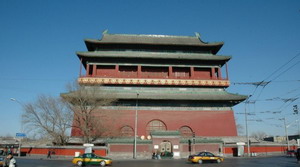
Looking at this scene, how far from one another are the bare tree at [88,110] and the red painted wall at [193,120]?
3.72m

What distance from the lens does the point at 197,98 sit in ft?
108

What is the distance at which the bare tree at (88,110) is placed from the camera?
93.7 feet

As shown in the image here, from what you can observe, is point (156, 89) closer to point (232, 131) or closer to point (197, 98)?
point (197, 98)

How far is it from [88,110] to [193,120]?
47.3 ft

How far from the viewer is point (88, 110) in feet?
100

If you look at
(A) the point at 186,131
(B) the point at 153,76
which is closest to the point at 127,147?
(A) the point at 186,131

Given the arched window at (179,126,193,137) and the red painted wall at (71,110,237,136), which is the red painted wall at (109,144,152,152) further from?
the arched window at (179,126,193,137)

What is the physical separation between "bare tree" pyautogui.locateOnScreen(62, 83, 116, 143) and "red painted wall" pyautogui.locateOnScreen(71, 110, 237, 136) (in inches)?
146

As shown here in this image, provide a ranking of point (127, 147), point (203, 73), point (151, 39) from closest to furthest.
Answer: point (127, 147) < point (203, 73) < point (151, 39)

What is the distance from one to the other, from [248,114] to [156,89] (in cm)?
1406

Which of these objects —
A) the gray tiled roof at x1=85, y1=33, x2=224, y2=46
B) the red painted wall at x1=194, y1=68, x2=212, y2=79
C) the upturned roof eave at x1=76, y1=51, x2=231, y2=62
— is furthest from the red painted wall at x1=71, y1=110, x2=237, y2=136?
the gray tiled roof at x1=85, y1=33, x2=224, y2=46

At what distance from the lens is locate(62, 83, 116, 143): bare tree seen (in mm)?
28562

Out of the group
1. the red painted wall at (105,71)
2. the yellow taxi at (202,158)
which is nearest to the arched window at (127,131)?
the red painted wall at (105,71)

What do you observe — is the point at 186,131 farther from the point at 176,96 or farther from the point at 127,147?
the point at 127,147
